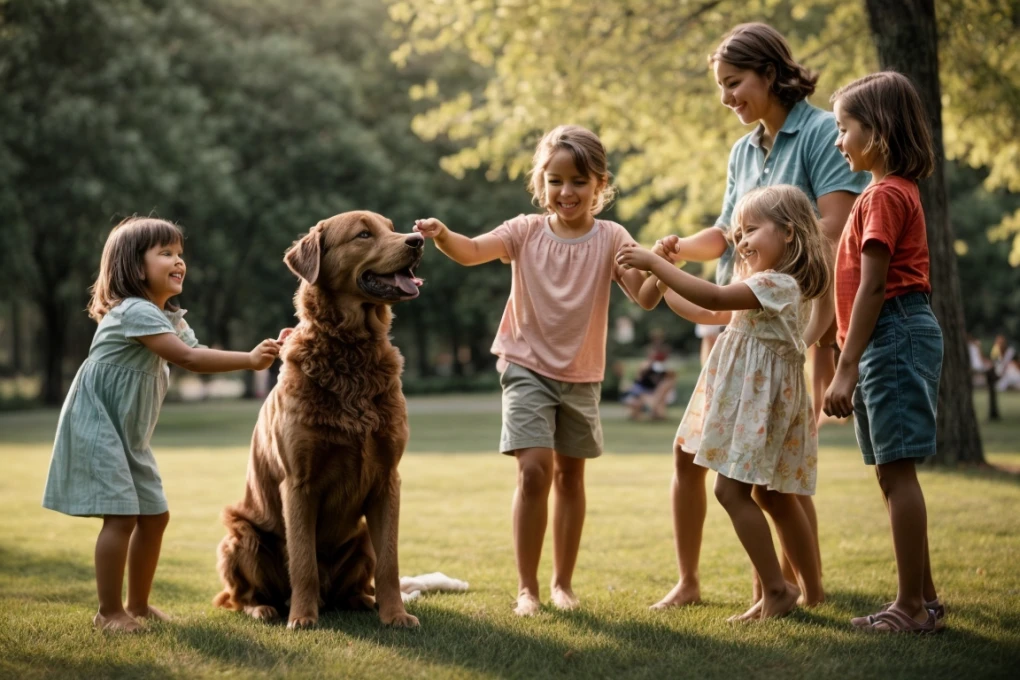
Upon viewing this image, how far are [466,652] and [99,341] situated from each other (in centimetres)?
218

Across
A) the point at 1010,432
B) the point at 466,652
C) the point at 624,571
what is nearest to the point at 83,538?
the point at 624,571

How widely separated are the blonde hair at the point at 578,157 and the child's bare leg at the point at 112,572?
245 centimetres

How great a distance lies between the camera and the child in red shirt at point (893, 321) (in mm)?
4152

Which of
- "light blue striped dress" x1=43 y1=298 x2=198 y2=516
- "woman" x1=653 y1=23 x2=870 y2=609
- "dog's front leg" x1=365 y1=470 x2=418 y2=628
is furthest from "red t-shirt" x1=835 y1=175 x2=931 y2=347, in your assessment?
"light blue striped dress" x1=43 y1=298 x2=198 y2=516

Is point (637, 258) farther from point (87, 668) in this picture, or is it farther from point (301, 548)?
point (87, 668)

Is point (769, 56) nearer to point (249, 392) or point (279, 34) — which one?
point (279, 34)

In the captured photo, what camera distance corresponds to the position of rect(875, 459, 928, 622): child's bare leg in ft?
13.8

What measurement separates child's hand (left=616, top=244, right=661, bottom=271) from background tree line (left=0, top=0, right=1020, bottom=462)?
20.5 ft

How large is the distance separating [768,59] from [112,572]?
12.5 feet

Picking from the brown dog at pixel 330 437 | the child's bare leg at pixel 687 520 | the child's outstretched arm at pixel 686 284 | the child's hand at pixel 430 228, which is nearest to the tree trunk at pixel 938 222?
the child's bare leg at pixel 687 520

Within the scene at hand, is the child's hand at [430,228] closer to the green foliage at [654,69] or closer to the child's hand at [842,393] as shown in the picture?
the child's hand at [842,393]

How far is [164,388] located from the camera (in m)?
4.87

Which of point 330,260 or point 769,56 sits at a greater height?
point 769,56

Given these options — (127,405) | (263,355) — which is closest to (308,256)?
(263,355)
